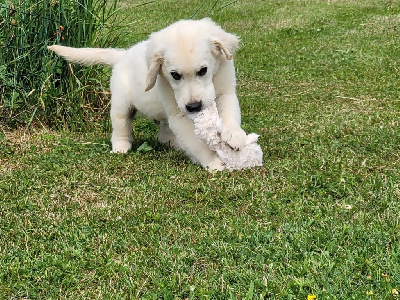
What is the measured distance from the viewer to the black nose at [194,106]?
3934 millimetres

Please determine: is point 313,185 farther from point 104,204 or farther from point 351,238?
point 104,204

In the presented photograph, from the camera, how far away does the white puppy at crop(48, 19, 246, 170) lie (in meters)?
3.98

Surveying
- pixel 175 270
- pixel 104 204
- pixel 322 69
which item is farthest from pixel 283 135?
pixel 322 69

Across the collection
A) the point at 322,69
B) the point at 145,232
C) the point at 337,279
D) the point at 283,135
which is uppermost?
the point at 337,279

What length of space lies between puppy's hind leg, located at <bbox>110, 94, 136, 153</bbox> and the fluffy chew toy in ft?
3.79

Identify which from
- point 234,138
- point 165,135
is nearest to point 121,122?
point 165,135

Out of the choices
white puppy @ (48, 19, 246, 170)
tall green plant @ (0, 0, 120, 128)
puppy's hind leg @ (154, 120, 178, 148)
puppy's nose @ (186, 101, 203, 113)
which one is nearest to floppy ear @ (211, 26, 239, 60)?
white puppy @ (48, 19, 246, 170)

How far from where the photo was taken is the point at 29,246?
125 inches

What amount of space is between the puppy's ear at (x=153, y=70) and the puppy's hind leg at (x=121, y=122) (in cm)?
74

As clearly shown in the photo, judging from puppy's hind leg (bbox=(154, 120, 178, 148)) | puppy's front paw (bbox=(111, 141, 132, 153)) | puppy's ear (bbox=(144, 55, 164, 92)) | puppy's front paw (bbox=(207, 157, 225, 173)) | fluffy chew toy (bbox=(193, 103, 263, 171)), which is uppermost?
puppy's ear (bbox=(144, 55, 164, 92))

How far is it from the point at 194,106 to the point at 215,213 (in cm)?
90

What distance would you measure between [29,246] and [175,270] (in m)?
0.94

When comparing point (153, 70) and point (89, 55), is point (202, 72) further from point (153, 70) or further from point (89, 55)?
point (89, 55)

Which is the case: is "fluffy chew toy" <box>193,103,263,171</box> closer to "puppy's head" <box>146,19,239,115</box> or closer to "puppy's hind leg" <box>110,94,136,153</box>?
"puppy's head" <box>146,19,239,115</box>
